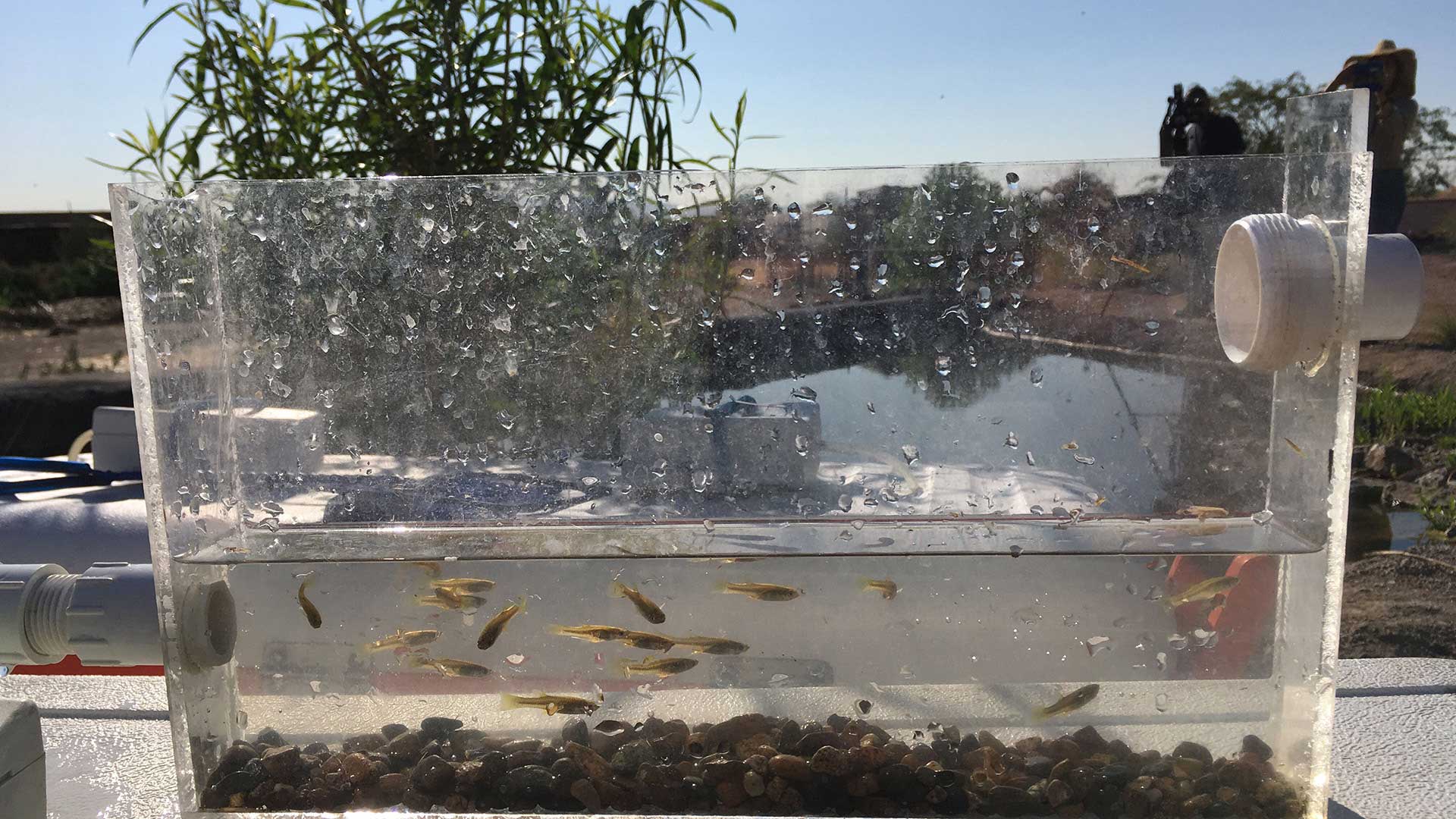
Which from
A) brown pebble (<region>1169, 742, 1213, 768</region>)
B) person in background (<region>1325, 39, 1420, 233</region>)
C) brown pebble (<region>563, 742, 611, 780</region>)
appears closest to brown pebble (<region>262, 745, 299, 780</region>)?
brown pebble (<region>563, 742, 611, 780</region>)

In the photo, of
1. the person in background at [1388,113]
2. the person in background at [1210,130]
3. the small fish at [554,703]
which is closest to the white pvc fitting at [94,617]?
the small fish at [554,703]

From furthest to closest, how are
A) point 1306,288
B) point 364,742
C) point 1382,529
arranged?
point 1382,529 < point 364,742 < point 1306,288

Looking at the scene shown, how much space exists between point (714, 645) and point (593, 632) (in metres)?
0.10

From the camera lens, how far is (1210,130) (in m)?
2.09

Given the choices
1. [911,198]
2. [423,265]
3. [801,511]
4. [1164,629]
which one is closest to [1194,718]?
[1164,629]

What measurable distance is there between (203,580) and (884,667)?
1.77ft

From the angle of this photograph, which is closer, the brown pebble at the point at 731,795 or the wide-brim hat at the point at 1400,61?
the brown pebble at the point at 731,795

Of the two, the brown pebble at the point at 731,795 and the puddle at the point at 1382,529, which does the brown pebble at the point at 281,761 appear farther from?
the puddle at the point at 1382,529

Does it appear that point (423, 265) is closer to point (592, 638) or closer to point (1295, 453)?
point (592, 638)

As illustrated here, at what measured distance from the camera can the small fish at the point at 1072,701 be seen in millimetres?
764

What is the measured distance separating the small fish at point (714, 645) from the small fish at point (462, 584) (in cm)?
16

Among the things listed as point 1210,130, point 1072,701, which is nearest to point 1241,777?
point 1072,701

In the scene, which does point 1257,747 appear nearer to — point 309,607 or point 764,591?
point 764,591

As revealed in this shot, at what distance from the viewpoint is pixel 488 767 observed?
30.8 inches
